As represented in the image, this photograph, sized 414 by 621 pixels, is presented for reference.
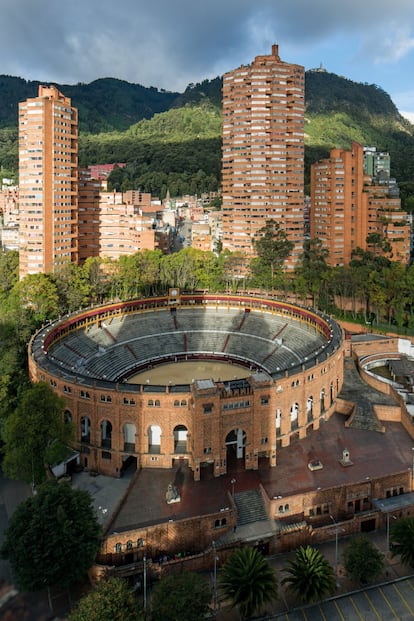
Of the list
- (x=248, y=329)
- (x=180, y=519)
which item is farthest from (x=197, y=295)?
(x=180, y=519)

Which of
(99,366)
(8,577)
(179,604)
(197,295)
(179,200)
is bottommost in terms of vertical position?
(8,577)

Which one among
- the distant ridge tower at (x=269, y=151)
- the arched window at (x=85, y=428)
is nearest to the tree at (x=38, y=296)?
the arched window at (x=85, y=428)

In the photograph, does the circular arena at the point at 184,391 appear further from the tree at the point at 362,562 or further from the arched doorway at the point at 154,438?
the tree at the point at 362,562

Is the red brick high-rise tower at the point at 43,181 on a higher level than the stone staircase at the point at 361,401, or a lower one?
higher

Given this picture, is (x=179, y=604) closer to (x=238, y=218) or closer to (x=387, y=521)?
(x=387, y=521)

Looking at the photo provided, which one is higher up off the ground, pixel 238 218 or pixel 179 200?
pixel 179 200

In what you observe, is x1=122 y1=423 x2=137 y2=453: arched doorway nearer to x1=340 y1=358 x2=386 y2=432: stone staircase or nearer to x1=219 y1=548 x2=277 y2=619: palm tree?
x1=219 y1=548 x2=277 y2=619: palm tree

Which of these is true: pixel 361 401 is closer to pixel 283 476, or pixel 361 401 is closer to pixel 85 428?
pixel 283 476

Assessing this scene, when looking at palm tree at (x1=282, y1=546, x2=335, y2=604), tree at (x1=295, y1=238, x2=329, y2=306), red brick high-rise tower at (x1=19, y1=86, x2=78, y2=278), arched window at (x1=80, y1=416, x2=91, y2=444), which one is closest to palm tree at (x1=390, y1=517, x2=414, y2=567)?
palm tree at (x1=282, y1=546, x2=335, y2=604)
